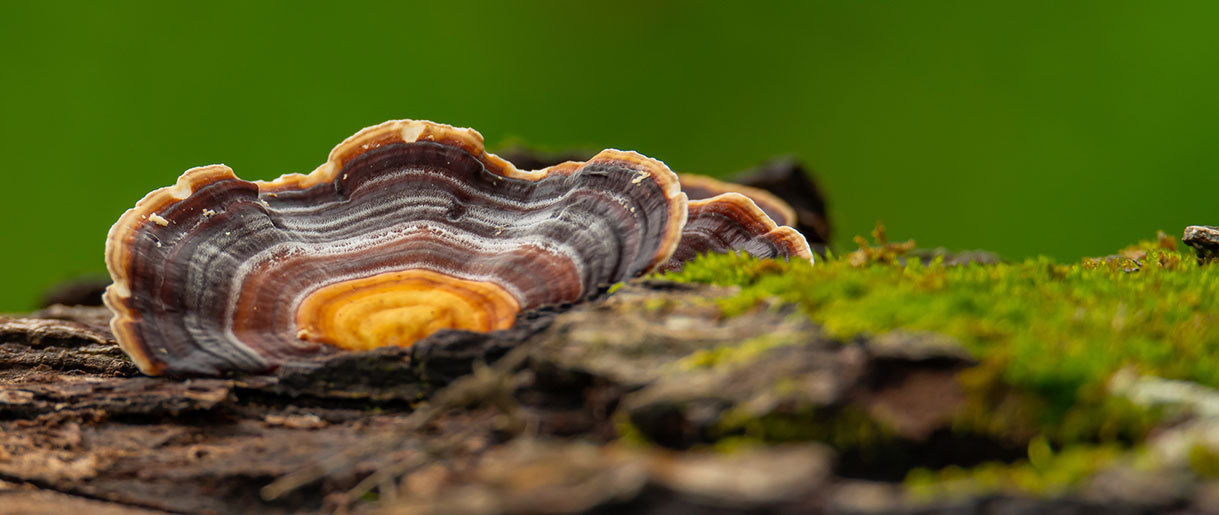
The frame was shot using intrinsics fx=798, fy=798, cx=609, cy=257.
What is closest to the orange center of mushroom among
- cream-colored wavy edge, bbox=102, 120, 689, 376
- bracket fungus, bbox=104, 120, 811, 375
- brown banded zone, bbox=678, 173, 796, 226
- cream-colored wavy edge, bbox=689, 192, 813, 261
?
bracket fungus, bbox=104, 120, 811, 375

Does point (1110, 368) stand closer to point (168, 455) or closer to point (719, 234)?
point (719, 234)

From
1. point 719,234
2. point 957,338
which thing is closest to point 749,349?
point 957,338

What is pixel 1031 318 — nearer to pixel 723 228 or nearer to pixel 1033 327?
pixel 1033 327

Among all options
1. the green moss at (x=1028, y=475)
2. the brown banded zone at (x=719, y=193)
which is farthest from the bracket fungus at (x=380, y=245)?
the brown banded zone at (x=719, y=193)

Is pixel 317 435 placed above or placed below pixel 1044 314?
below

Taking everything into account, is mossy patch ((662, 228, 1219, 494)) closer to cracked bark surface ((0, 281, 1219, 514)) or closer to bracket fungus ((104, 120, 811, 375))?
cracked bark surface ((0, 281, 1219, 514))

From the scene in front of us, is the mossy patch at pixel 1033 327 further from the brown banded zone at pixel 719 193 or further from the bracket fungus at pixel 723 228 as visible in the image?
the brown banded zone at pixel 719 193

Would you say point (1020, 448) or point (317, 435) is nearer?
point (1020, 448)
